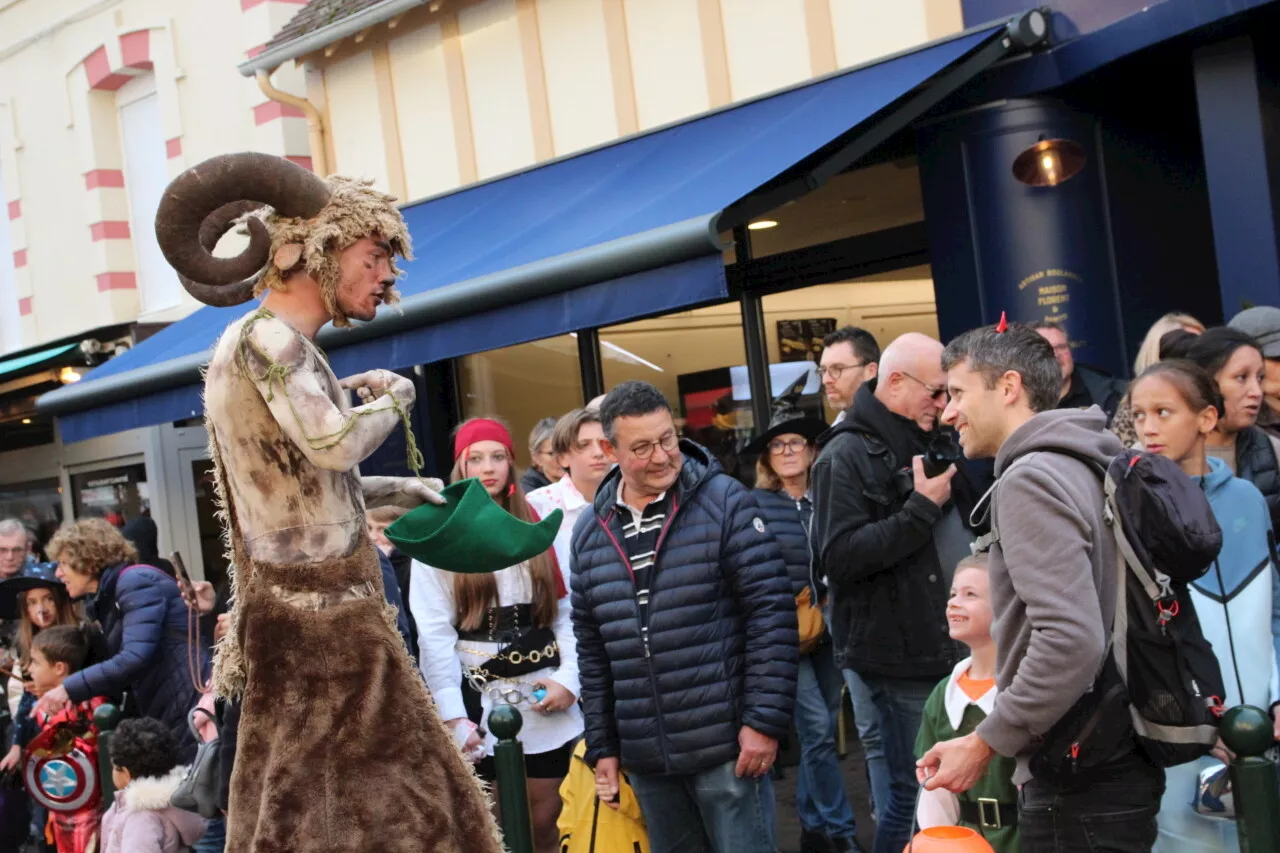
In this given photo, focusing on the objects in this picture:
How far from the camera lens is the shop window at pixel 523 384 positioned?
10.3m

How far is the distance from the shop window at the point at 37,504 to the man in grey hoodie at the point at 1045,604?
12.3 m

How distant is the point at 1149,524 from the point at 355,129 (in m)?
9.09

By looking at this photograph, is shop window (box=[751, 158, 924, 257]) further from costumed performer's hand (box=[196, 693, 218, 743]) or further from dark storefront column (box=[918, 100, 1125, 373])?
costumed performer's hand (box=[196, 693, 218, 743])

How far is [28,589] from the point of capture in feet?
25.3

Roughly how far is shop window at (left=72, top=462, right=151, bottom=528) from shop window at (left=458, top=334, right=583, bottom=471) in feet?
11.8

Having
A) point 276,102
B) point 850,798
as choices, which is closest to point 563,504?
point 850,798

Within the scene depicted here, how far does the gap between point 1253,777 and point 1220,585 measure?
93 cm

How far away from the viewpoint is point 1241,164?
6.77 m

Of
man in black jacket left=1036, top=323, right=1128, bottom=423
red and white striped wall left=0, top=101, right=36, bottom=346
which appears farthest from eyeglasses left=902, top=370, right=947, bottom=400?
red and white striped wall left=0, top=101, right=36, bottom=346

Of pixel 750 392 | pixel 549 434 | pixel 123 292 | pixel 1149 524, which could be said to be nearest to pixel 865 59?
pixel 750 392

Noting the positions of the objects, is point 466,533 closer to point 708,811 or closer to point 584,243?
point 708,811

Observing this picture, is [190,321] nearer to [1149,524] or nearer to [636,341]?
[636,341]

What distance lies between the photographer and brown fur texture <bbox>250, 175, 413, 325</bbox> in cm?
329

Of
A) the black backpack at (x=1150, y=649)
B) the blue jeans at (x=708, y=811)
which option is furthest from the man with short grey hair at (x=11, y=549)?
the black backpack at (x=1150, y=649)
